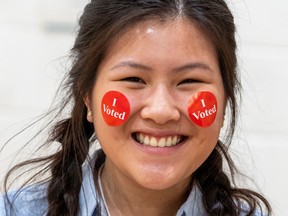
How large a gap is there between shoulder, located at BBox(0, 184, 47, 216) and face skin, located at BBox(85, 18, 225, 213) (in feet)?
0.87

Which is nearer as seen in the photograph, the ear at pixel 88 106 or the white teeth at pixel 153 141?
the white teeth at pixel 153 141

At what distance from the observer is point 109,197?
4.78ft

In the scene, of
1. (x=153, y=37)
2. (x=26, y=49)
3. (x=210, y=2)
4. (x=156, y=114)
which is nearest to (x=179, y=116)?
(x=156, y=114)

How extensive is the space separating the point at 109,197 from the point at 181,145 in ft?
A: 0.98

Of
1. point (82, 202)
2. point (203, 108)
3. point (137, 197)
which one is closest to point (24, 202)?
point (82, 202)

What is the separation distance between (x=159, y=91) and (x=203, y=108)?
11 centimetres

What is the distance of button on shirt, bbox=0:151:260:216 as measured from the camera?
1410 mm

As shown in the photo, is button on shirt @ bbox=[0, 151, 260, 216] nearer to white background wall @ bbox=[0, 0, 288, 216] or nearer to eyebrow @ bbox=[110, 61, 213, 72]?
eyebrow @ bbox=[110, 61, 213, 72]

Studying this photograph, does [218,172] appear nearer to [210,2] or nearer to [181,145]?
[181,145]

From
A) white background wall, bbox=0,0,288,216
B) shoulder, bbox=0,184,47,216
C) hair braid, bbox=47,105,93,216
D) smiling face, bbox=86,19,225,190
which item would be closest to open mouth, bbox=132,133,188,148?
smiling face, bbox=86,19,225,190

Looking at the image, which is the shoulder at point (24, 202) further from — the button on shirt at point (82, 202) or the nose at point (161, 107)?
the nose at point (161, 107)

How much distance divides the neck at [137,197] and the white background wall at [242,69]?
65 centimetres

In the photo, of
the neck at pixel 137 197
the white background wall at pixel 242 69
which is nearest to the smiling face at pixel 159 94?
the neck at pixel 137 197

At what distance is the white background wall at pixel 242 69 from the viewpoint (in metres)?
2.06
